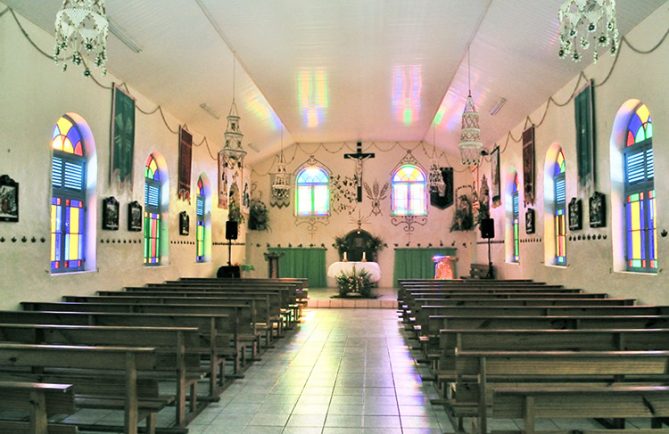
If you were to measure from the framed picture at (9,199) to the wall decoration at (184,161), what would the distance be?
5.17 metres

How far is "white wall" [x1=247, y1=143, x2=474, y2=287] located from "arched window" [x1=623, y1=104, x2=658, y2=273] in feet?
31.4

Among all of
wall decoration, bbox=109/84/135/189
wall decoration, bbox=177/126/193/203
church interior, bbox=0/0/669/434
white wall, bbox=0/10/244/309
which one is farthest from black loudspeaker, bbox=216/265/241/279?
wall decoration, bbox=109/84/135/189

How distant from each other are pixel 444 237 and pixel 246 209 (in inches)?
255

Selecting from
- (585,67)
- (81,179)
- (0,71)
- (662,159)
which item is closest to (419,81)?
(585,67)

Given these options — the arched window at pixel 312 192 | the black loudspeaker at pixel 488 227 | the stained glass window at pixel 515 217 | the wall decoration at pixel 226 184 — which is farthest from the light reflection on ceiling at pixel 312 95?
the stained glass window at pixel 515 217

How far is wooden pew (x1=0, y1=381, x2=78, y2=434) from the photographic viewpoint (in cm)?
228

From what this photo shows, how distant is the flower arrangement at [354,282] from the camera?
12.9 m

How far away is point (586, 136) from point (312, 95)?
5.96 metres

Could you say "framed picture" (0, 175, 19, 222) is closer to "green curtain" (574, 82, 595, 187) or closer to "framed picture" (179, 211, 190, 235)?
"framed picture" (179, 211, 190, 235)

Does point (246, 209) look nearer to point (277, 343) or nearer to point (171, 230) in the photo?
point (171, 230)

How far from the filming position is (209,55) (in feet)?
29.0

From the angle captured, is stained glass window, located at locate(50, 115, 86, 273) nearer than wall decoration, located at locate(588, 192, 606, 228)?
Yes

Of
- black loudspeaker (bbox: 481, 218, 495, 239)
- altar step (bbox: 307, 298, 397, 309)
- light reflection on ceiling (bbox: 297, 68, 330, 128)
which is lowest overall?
altar step (bbox: 307, 298, 397, 309)

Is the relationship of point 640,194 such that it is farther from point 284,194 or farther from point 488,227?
point 284,194
